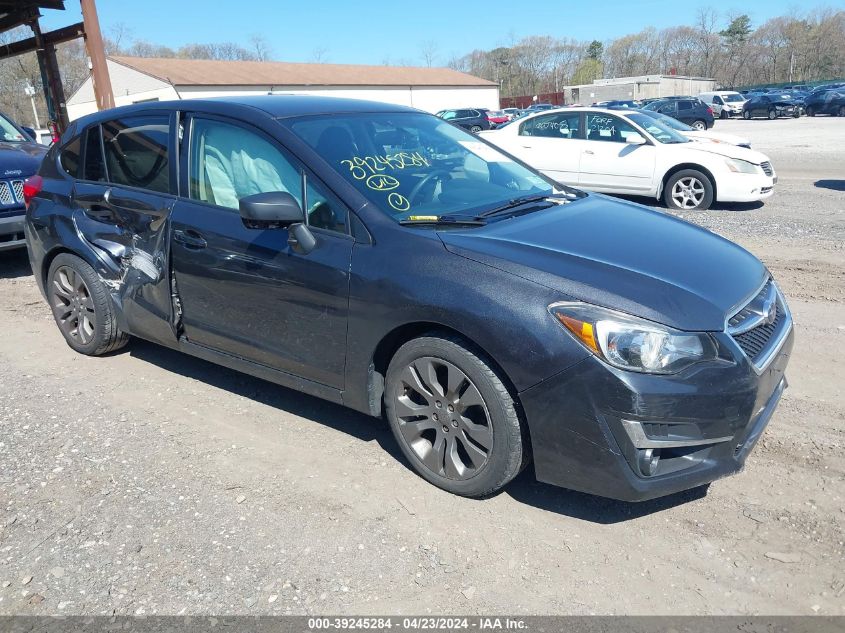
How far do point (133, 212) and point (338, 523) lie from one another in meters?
2.43

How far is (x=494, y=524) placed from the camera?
304cm

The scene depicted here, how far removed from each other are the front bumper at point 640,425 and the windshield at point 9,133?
792 centimetres

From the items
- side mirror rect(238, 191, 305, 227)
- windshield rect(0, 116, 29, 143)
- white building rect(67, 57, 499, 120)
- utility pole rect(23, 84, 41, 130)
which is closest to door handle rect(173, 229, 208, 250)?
side mirror rect(238, 191, 305, 227)

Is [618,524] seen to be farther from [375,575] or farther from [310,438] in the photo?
[310,438]

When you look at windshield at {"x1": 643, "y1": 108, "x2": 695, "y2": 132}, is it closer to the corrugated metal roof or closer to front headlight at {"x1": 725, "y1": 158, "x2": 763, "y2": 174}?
front headlight at {"x1": 725, "y1": 158, "x2": 763, "y2": 174}

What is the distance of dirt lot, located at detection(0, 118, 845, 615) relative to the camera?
8.62 feet

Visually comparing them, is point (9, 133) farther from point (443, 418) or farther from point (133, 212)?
point (443, 418)

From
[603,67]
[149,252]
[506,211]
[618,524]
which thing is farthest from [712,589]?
[603,67]

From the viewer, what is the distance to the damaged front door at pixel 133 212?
413cm

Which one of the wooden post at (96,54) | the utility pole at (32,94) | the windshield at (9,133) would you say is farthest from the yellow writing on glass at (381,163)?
the utility pole at (32,94)

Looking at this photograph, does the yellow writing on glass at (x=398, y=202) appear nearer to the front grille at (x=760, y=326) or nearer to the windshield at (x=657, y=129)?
the front grille at (x=760, y=326)

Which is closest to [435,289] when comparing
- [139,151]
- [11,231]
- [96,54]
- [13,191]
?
[139,151]

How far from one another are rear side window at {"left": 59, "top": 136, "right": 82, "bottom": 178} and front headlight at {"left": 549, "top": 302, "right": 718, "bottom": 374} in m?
3.86

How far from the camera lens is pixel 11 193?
22.9ft
